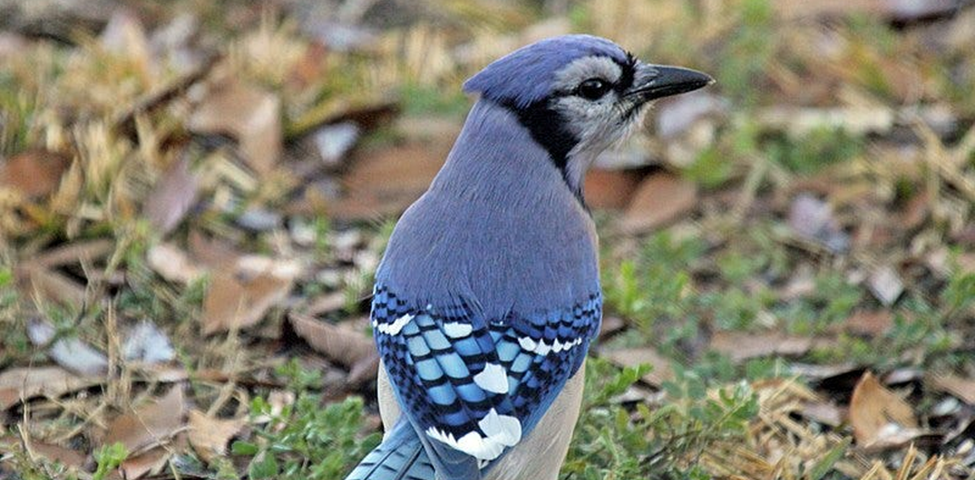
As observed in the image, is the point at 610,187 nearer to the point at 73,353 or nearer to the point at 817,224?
the point at 817,224

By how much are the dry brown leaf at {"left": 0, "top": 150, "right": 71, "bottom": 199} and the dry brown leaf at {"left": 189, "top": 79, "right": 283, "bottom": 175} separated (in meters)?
0.51

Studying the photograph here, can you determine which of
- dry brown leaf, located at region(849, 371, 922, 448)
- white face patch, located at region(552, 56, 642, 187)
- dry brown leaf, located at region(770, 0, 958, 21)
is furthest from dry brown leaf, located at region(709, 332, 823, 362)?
dry brown leaf, located at region(770, 0, 958, 21)

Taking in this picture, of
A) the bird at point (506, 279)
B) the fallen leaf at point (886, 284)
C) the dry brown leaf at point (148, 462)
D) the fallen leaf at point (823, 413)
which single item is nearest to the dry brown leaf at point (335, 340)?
A: the dry brown leaf at point (148, 462)

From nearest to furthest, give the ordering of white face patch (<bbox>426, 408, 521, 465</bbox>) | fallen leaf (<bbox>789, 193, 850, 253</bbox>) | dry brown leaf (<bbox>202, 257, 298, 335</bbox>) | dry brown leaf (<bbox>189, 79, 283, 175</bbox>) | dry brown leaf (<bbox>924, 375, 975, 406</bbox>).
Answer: white face patch (<bbox>426, 408, 521, 465</bbox>) → dry brown leaf (<bbox>924, 375, 975, 406</bbox>) → dry brown leaf (<bbox>202, 257, 298, 335</bbox>) → fallen leaf (<bbox>789, 193, 850, 253</bbox>) → dry brown leaf (<bbox>189, 79, 283, 175</bbox>)

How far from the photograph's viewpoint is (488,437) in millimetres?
2457

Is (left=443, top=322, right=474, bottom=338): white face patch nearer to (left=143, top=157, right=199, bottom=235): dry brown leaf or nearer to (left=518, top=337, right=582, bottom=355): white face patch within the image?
(left=518, top=337, right=582, bottom=355): white face patch

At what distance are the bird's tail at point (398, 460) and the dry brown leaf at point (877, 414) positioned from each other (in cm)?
111

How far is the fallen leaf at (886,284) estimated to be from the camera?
3874mm

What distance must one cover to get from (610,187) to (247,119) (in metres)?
1.11

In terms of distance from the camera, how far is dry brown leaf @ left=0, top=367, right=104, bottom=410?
319 cm

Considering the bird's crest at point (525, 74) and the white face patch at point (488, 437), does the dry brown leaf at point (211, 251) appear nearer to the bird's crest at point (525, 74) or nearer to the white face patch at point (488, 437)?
the bird's crest at point (525, 74)

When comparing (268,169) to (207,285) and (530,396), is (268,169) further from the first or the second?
(530,396)

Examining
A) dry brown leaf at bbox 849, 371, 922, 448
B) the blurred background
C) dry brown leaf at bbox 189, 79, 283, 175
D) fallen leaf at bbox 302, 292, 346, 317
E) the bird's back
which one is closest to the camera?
the bird's back

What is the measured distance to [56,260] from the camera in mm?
3781
